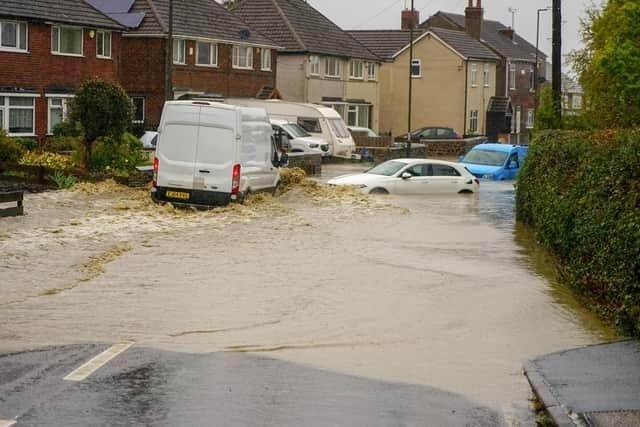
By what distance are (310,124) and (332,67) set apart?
20246 millimetres

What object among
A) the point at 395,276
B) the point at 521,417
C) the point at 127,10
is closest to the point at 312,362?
the point at 521,417

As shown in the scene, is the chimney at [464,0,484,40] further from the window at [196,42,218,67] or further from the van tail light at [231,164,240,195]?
the van tail light at [231,164,240,195]

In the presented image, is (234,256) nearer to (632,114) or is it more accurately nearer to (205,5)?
(632,114)

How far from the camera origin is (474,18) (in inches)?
3346

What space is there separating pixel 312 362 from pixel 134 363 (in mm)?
1770

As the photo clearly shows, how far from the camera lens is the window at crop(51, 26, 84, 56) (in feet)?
147

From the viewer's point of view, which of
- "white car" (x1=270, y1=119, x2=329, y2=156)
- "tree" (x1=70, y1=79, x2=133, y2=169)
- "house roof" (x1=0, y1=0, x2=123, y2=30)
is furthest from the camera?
"white car" (x1=270, y1=119, x2=329, y2=156)

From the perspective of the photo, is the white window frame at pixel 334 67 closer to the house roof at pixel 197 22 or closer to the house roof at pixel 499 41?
the house roof at pixel 197 22

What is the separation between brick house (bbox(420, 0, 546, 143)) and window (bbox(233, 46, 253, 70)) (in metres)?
29.9

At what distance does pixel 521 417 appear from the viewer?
372 inches

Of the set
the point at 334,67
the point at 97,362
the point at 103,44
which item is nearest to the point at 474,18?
the point at 334,67

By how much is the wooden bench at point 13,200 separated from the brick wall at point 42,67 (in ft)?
62.5

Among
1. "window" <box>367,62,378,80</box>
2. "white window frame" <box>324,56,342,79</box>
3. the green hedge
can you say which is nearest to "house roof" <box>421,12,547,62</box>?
"window" <box>367,62,378,80</box>

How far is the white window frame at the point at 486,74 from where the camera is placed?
264 ft
